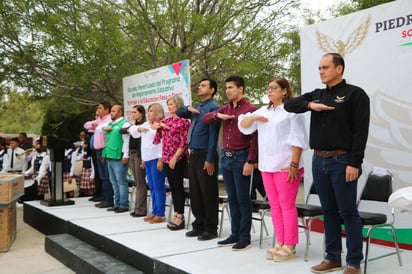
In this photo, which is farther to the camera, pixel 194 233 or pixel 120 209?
pixel 120 209

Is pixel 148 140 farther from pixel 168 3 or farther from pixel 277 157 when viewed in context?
pixel 168 3

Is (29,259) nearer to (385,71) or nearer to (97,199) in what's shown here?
(97,199)

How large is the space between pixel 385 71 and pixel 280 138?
5.16 feet

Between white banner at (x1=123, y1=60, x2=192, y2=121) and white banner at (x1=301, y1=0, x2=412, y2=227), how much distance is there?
7.44ft

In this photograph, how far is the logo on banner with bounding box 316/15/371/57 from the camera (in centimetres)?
457

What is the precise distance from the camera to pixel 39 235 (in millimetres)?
6512

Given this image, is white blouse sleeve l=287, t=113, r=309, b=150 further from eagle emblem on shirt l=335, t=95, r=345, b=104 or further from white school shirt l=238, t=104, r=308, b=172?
eagle emblem on shirt l=335, t=95, r=345, b=104

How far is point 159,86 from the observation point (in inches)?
274

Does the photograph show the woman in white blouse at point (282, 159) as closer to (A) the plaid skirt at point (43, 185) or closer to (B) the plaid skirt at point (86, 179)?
(B) the plaid skirt at point (86, 179)

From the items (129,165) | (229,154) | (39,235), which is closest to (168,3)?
(129,165)

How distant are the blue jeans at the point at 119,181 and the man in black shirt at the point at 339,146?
3.46 meters

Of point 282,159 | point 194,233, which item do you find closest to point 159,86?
point 194,233

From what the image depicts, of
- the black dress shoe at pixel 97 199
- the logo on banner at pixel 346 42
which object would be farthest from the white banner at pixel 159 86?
the logo on banner at pixel 346 42

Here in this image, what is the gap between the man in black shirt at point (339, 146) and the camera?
9.84ft
